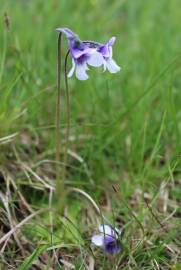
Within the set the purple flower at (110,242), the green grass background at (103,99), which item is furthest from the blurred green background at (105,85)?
the purple flower at (110,242)

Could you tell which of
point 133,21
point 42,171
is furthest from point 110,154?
point 133,21

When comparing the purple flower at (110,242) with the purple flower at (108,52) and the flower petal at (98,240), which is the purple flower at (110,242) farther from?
the purple flower at (108,52)

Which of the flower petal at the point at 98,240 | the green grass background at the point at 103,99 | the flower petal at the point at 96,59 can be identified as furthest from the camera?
the green grass background at the point at 103,99

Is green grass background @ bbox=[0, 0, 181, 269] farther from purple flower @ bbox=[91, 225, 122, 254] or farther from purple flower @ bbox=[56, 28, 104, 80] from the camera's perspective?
purple flower @ bbox=[56, 28, 104, 80]

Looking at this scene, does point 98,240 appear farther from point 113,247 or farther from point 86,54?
point 86,54

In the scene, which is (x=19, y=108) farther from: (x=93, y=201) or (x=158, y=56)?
(x=158, y=56)

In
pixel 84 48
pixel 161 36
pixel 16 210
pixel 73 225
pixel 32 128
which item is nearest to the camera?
pixel 84 48

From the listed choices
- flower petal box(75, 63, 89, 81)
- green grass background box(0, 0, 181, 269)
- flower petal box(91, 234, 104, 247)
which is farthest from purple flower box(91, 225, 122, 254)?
flower petal box(75, 63, 89, 81)
